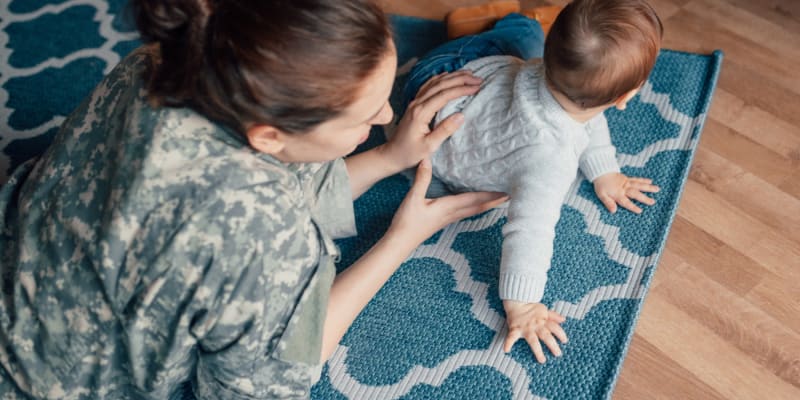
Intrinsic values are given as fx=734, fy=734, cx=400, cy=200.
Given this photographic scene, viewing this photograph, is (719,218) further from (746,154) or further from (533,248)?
(533,248)

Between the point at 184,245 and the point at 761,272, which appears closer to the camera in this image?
the point at 184,245

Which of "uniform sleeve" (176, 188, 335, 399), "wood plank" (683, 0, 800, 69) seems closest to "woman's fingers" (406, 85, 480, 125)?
"uniform sleeve" (176, 188, 335, 399)

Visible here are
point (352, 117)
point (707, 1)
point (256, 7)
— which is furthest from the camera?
point (707, 1)

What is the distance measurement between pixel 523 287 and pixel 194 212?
49 centimetres

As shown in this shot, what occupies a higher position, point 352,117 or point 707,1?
point 352,117

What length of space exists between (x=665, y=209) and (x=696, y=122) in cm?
21

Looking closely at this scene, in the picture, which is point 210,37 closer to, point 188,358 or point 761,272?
point 188,358

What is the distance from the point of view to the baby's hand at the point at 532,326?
103cm

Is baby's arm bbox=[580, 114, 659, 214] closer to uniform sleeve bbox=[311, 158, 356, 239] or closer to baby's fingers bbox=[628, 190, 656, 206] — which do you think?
baby's fingers bbox=[628, 190, 656, 206]

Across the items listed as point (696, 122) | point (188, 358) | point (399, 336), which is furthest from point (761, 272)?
point (188, 358)

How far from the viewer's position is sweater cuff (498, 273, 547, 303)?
3.33 feet

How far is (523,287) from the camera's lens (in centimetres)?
102

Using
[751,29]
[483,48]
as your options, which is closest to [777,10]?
[751,29]

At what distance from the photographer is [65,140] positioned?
84 centimetres
